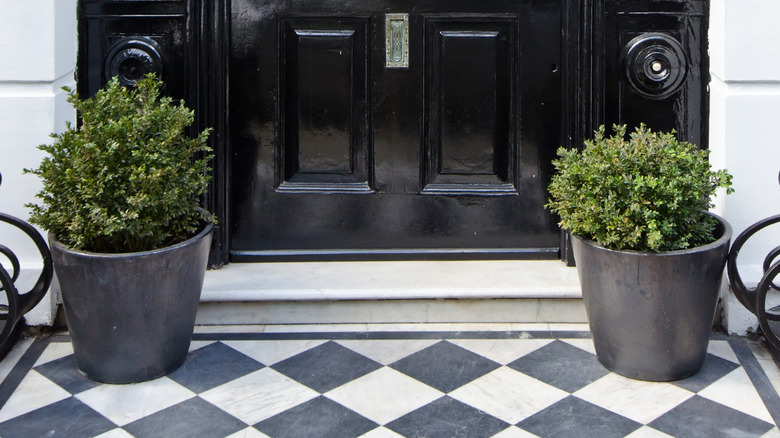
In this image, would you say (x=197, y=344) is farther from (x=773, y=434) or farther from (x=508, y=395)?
(x=773, y=434)

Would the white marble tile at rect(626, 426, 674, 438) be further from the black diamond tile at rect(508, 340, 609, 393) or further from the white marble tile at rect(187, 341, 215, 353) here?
the white marble tile at rect(187, 341, 215, 353)

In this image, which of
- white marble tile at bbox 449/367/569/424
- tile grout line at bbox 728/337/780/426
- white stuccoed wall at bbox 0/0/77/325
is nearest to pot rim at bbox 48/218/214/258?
white stuccoed wall at bbox 0/0/77/325

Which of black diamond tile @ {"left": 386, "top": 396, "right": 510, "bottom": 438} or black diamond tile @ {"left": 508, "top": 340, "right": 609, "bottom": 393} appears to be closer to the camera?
black diamond tile @ {"left": 386, "top": 396, "right": 510, "bottom": 438}

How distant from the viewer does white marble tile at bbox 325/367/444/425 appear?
10.1ft

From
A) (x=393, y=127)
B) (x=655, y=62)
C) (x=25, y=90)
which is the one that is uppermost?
(x=655, y=62)

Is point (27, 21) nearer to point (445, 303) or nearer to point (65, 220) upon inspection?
point (65, 220)

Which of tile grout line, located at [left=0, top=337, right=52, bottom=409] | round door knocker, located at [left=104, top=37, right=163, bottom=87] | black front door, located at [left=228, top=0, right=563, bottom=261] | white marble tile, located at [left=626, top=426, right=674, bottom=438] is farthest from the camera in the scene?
black front door, located at [left=228, top=0, right=563, bottom=261]

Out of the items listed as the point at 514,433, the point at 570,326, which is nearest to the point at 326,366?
the point at 514,433

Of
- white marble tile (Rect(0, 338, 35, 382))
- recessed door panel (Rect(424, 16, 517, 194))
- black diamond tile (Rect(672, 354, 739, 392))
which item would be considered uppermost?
recessed door panel (Rect(424, 16, 517, 194))

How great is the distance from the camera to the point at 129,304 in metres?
3.16

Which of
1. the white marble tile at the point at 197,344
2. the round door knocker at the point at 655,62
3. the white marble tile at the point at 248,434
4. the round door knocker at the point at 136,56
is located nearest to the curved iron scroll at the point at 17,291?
the white marble tile at the point at 197,344

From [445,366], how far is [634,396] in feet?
2.18

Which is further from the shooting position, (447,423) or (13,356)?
(13,356)

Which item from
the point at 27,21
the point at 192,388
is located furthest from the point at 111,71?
the point at 192,388
